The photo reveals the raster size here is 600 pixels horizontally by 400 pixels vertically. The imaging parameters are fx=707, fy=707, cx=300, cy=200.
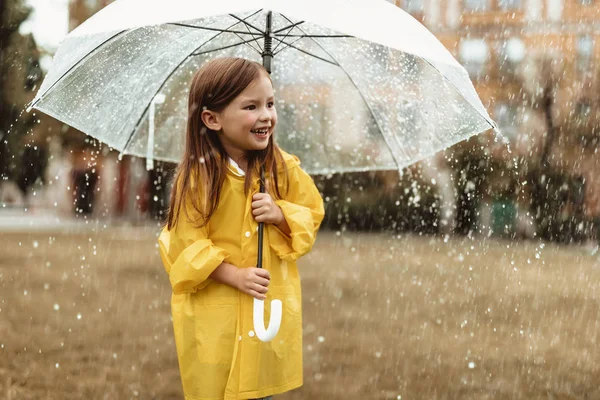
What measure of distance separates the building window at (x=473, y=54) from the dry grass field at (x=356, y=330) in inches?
670

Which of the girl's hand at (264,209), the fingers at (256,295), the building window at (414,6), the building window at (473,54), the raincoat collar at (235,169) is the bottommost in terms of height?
the fingers at (256,295)

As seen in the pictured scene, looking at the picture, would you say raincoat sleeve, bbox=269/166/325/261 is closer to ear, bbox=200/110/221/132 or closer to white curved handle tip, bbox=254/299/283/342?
white curved handle tip, bbox=254/299/283/342

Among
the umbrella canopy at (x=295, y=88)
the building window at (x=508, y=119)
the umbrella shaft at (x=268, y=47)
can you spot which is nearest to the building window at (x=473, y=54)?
the building window at (x=508, y=119)

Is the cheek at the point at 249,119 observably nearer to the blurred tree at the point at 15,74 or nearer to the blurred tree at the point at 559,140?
the blurred tree at the point at 15,74

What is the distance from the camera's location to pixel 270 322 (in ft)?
7.78

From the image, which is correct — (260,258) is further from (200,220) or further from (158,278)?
(158,278)

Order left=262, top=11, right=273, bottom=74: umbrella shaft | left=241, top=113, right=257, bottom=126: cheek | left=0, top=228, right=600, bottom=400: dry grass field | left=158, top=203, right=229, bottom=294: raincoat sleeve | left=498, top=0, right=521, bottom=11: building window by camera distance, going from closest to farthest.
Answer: left=158, top=203, right=229, bottom=294: raincoat sleeve, left=241, top=113, right=257, bottom=126: cheek, left=262, top=11, right=273, bottom=74: umbrella shaft, left=0, top=228, right=600, bottom=400: dry grass field, left=498, top=0, right=521, bottom=11: building window

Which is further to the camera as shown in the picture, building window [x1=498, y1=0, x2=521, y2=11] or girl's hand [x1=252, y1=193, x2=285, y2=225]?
building window [x1=498, y1=0, x2=521, y2=11]

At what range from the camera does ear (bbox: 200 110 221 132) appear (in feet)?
8.23

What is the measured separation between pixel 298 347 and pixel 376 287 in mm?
6265

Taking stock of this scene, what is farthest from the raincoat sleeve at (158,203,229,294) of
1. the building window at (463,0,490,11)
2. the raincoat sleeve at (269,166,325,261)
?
the building window at (463,0,490,11)

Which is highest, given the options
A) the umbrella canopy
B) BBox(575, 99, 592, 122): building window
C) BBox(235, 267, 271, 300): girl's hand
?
BBox(575, 99, 592, 122): building window

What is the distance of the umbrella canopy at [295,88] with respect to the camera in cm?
294

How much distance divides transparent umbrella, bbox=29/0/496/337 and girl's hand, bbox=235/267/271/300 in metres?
0.85
